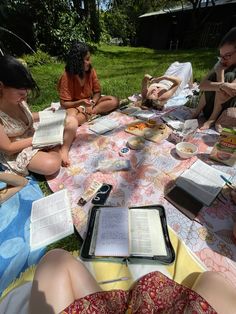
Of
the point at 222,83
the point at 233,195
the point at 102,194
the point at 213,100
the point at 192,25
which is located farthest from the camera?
the point at 192,25

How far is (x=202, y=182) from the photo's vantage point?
1.86 m

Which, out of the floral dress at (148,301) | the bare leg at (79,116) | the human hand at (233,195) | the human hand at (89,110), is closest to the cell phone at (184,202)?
the human hand at (233,195)

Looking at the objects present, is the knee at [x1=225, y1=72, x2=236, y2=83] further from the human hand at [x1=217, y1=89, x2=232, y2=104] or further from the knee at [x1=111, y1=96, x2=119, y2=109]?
the knee at [x1=111, y1=96, x2=119, y2=109]

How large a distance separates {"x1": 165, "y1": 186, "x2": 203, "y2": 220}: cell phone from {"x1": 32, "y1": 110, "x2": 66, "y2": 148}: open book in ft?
3.58

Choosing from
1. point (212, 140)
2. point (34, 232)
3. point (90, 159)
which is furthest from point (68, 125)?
point (212, 140)

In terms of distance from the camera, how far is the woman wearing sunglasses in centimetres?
217

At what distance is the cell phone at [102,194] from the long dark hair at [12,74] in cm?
105

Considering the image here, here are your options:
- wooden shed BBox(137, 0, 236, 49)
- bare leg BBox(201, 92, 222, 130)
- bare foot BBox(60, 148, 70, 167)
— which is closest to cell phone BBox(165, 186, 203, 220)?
bare foot BBox(60, 148, 70, 167)

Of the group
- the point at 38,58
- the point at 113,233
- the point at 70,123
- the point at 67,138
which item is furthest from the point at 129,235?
the point at 38,58

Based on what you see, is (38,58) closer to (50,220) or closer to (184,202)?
(50,220)

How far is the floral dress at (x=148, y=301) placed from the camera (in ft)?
2.83

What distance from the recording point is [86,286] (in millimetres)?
1026

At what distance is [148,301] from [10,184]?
1476 millimetres

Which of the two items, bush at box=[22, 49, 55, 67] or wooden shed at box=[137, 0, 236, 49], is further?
wooden shed at box=[137, 0, 236, 49]
